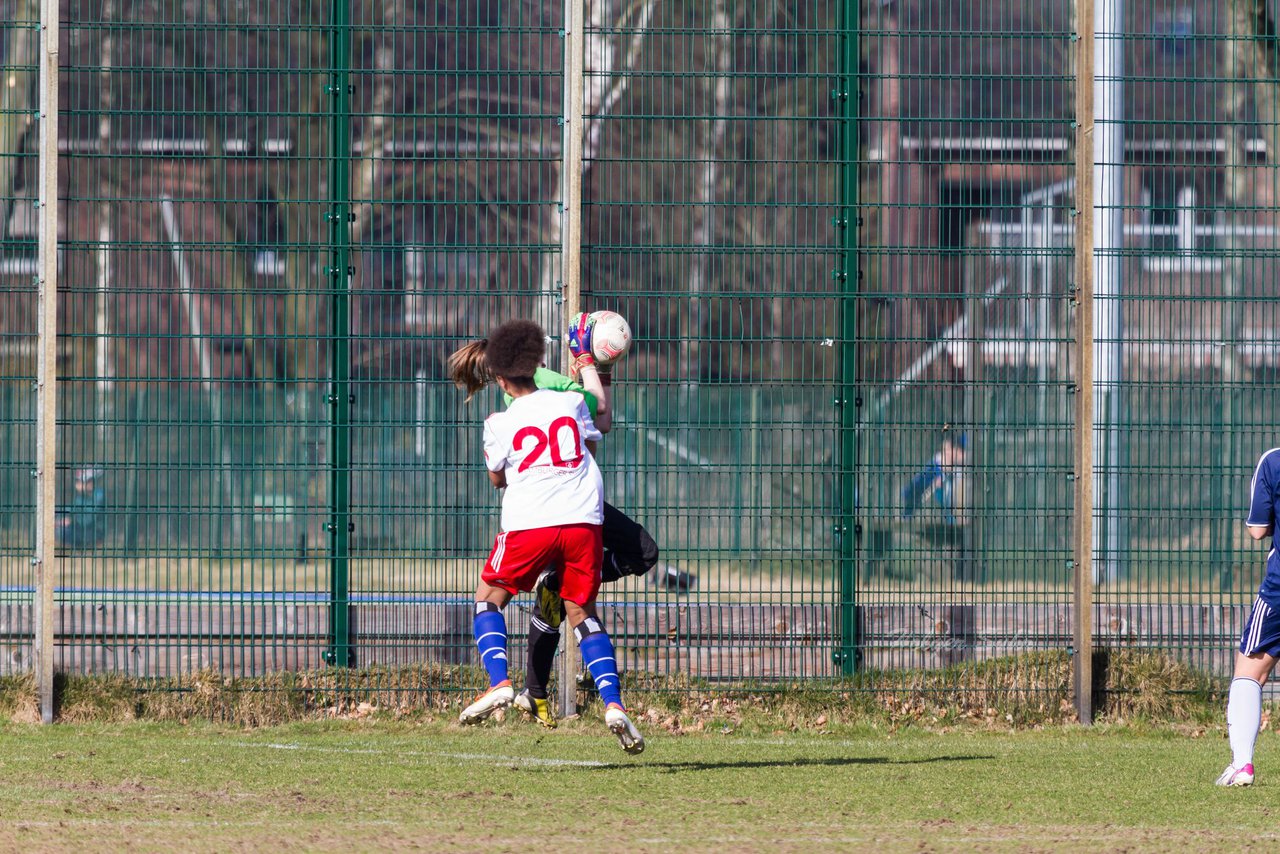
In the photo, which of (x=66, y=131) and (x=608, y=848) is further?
(x=66, y=131)

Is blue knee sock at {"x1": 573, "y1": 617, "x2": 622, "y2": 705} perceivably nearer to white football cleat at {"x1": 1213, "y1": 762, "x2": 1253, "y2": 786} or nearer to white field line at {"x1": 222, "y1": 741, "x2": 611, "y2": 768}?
white field line at {"x1": 222, "y1": 741, "x2": 611, "y2": 768}

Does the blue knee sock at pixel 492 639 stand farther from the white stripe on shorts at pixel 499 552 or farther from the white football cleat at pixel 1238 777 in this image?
the white football cleat at pixel 1238 777

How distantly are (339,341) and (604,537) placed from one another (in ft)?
8.41

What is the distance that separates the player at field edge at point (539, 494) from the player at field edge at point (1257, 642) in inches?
102

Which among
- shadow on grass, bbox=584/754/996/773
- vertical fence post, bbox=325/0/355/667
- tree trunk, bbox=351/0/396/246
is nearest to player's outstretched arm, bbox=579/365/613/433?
shadow on grass, bbox=584/754/996/773

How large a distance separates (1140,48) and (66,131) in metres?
6.33

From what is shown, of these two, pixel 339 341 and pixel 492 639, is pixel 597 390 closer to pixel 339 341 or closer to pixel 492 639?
pixel 492 639

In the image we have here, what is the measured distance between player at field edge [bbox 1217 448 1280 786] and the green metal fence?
2215mm

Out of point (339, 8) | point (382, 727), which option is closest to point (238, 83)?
point (339, 8)

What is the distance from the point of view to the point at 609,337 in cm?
744

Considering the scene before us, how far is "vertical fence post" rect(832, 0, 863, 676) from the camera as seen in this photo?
9.48 m

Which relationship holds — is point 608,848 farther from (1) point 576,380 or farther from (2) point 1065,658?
(2) point 1065,658

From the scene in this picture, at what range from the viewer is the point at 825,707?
939 cm

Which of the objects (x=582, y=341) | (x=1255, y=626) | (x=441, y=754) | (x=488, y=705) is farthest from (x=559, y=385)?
(x=1255, y=626)
